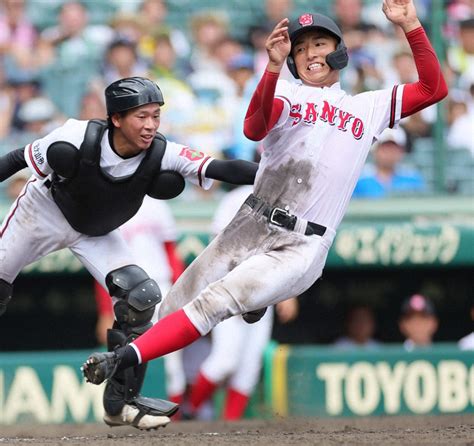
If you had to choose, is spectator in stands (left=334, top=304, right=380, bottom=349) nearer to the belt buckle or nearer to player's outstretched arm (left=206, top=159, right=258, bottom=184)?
player's outstretched arm (left=206, top=159, right=258, bottom=184)

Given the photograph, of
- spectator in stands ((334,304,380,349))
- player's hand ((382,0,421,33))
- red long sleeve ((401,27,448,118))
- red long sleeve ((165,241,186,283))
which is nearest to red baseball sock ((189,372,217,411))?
red long sleeve ((165,241,186,283))

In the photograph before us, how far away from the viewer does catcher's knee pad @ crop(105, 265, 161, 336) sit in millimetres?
6898

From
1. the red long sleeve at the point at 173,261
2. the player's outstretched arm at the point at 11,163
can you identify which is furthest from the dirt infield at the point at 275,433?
the player's outstretched arm at the point at 11,163

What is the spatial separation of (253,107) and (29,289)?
225 inches

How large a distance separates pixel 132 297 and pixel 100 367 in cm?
87

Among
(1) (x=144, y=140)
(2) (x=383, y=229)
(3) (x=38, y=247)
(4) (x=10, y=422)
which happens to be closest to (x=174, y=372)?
(4) (x=10, y=422)

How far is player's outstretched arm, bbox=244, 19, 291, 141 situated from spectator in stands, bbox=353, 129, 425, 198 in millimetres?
4506

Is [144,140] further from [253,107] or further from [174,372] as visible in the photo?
[174,372]

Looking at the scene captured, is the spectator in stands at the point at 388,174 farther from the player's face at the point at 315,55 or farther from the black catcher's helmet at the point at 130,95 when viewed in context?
the black catcher's helmet at the point at 130,95

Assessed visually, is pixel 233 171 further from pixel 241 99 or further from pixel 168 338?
pixel 241 99

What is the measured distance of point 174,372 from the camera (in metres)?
9.83

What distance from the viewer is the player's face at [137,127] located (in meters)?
6.49

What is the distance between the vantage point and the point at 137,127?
6.50m

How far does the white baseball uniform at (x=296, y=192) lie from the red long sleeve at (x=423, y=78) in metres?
0.07
